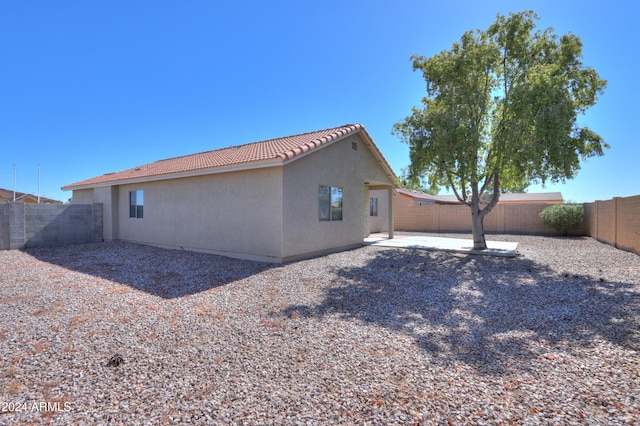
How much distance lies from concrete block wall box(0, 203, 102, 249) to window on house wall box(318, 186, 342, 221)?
463 inches

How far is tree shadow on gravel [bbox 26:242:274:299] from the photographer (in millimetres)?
7000

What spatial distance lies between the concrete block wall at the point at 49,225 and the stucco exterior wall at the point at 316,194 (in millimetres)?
11452

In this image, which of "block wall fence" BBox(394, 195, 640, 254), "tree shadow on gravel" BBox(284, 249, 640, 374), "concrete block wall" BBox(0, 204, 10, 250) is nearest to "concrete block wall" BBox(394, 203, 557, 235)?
"block wall fence" BBox(394, 195, 640, 254)

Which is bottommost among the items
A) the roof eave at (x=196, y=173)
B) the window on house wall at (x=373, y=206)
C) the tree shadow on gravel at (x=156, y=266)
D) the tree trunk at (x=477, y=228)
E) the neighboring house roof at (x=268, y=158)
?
the tree shadow on gravel at (x=156, y=266)

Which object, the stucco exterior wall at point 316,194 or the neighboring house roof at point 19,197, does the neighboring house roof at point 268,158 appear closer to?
the stucco exterior wall at point 316,194

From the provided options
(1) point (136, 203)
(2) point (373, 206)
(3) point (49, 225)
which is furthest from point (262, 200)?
(3) point (49, 225)

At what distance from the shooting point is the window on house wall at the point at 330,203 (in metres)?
10.8

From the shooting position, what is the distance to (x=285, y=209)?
9.13m

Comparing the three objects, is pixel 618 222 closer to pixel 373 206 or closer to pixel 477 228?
pixel 477 228

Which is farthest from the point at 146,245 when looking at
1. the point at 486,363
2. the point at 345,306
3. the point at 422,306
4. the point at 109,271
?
the point at 486,363

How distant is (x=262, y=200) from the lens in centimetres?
945

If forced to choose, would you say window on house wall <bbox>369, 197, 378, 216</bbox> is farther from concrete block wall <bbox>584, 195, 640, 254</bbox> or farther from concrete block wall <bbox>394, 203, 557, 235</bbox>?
concrete block wall <bbox>584, 195, 640, 254</bbox>

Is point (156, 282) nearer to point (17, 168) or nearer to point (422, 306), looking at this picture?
point (422, 306)

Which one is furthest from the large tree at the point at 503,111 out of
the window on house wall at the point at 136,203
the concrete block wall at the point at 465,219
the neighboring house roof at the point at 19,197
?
the neighboring house roof at the point at 19,197
